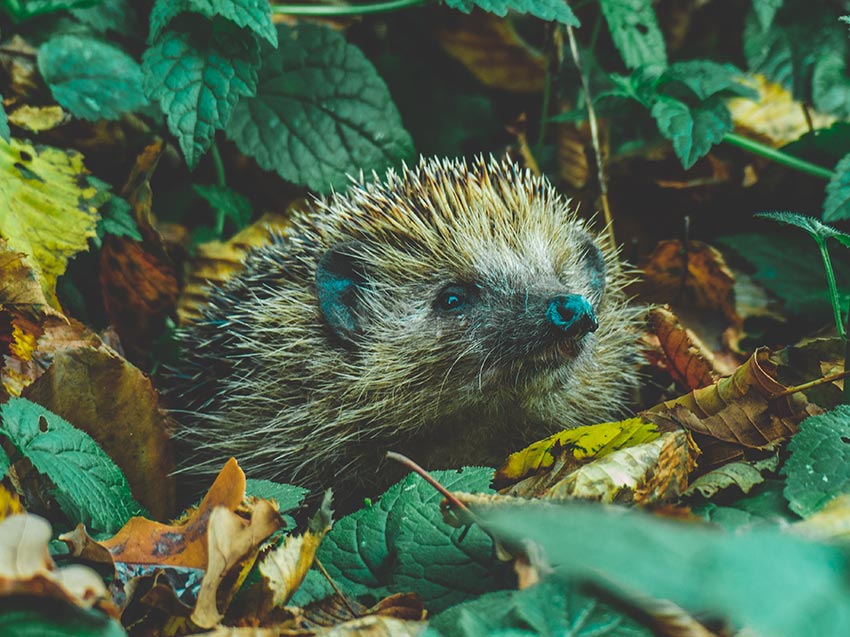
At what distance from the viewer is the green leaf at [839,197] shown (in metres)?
3.08

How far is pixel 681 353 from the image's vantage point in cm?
361

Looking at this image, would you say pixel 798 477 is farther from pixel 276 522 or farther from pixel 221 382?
pixel 221 382

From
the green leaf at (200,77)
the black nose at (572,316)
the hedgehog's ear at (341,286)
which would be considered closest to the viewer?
the black nose at (572,316)

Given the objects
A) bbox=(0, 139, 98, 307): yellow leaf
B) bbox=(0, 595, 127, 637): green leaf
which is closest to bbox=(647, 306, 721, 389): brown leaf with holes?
bbox=(0, 139, 98, 307): yellow leaf

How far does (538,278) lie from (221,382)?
128 cm

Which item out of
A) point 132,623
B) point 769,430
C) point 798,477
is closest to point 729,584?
point 798,477

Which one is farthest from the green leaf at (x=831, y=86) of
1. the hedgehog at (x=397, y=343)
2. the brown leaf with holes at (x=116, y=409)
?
the brown leaf with holes at (x=116, y=409)

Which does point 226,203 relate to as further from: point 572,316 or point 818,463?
point 818,463

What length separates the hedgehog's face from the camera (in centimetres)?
305

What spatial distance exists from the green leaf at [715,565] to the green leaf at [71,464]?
1421 mm

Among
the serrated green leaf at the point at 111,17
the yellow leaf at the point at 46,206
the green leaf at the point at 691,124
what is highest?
the serrated green leaf at the point at 111,17

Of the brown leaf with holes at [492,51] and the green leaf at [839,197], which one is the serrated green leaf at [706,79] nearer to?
the green leaf at [839,197]

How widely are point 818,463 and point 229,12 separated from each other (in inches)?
92.1

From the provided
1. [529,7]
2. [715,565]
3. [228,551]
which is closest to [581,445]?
[228,551]
